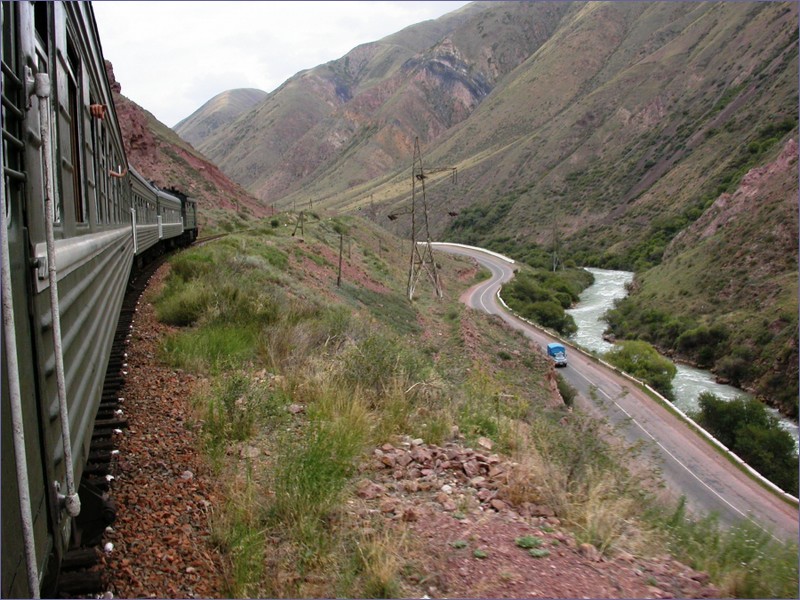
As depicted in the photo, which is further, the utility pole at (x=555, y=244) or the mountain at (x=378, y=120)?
the mountain at (x=378, y=120)

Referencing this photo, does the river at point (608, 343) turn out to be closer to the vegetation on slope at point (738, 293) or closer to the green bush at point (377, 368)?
the vegetation on slope at point (738, 293)

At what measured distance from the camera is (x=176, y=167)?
54.7 meters

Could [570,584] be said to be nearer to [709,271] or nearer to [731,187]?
[709,271]

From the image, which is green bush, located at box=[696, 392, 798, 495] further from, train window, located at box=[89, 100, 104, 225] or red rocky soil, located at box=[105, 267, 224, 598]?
train window, located at box=[89, 100, 104, 225]

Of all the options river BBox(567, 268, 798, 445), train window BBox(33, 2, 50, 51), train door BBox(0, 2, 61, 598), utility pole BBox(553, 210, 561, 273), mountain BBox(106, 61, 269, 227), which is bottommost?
river BBox(567, 268, 798, 445)

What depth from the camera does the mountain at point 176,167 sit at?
4697 cm

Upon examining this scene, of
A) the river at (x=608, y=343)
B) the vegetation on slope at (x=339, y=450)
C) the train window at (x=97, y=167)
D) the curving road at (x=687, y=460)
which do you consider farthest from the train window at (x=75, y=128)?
the river at (x=608, y=343)

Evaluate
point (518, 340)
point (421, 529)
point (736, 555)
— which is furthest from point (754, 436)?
point (421, 529)

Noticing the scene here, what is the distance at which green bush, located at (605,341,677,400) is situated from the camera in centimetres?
3262

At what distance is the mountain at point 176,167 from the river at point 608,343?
92.3 ft

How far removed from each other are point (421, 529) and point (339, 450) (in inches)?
43.9

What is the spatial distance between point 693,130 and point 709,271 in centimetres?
3892

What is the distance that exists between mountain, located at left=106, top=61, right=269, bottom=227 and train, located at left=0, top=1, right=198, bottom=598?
3735cm

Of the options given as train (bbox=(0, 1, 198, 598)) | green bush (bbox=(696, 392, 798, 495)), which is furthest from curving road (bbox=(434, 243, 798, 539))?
train (bbox=(0, 1, 198, 598))
